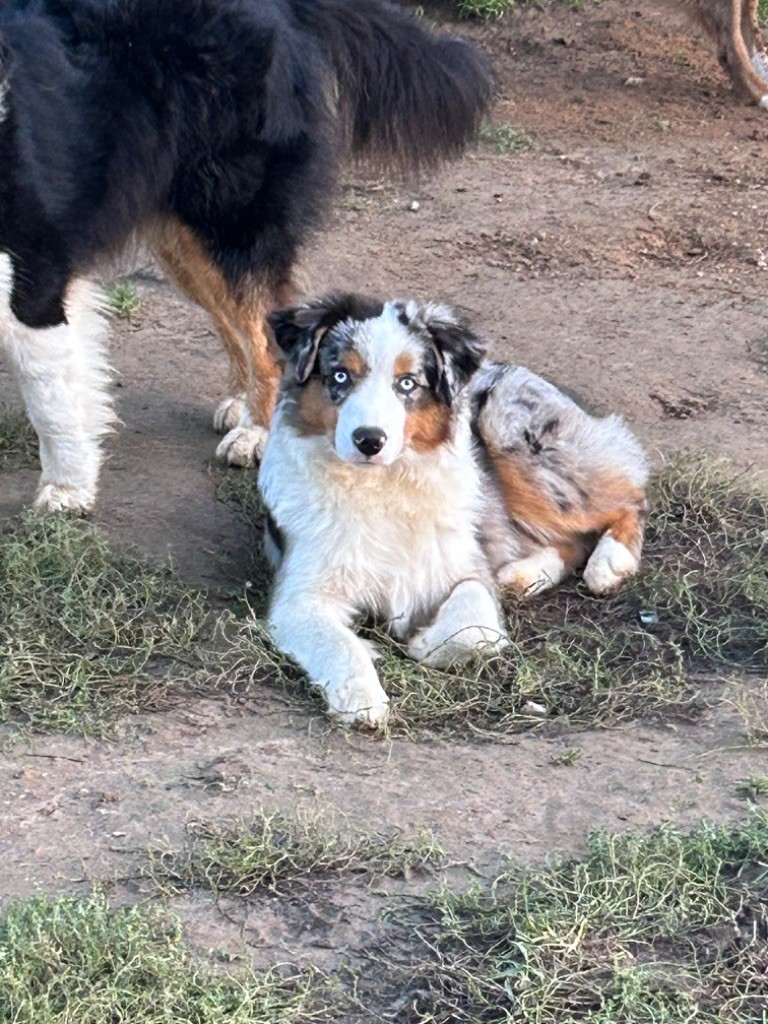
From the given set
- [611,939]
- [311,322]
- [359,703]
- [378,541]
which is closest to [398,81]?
[311,322]

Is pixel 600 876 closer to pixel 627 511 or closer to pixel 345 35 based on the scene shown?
pixel 627 511

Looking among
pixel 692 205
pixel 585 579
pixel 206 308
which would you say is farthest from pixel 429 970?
pixel 692 205

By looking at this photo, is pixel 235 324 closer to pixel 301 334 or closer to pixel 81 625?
pixel 301 334

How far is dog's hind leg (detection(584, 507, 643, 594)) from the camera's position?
16.1 ft

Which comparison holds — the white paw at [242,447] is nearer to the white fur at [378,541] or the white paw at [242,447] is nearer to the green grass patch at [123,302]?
the white fur at [378,541]

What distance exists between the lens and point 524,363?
6605mm

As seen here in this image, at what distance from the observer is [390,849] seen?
3418 millimetres

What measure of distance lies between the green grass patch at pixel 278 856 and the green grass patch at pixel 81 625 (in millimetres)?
767

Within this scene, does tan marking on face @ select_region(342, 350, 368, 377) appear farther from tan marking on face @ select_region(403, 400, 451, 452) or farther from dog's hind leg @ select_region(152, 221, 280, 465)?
dog's hind leg @ select_region(152, 221, 280, 465)

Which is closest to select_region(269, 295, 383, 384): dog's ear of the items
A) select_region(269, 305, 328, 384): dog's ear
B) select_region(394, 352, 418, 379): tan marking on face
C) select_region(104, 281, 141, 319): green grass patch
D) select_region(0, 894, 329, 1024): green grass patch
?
select_region(269, 305, 328, 384): dog's ear

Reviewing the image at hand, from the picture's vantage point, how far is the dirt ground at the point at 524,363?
356 centimetres

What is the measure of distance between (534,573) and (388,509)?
2.19ft

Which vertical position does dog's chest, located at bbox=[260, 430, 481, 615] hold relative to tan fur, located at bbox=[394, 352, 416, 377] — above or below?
below

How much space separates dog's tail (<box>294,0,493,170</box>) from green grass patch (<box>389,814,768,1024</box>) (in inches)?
140
